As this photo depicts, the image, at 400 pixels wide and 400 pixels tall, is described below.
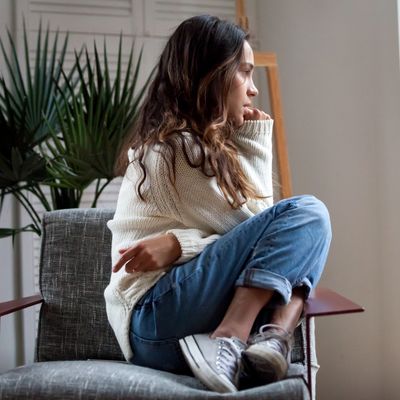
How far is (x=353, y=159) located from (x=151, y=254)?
1.18m

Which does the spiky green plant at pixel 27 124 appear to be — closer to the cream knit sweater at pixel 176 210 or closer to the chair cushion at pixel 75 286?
the chair cushion at pixel 75 286

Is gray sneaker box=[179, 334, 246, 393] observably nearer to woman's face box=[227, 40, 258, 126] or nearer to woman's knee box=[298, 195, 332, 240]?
woman's knee box=[298, 195, 332, 240]

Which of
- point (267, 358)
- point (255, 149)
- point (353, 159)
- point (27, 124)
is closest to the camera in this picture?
point (267, 358)

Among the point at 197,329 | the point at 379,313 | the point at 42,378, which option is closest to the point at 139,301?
the point at 197,329

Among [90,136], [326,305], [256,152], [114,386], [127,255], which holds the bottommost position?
[114,386]

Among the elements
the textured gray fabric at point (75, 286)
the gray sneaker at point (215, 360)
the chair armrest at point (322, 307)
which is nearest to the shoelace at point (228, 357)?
the gray sneaker at point (215, 360)

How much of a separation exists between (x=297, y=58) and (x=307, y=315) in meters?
1.47

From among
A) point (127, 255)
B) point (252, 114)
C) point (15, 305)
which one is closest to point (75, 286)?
point (15, 305)

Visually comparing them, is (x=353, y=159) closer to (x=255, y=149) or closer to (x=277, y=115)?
(x=277, y=115)

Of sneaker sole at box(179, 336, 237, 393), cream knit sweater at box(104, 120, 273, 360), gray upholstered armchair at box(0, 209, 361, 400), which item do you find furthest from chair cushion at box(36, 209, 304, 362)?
sneaker sole at box(179, 336, 237, 393)

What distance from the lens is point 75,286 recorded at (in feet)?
6.68

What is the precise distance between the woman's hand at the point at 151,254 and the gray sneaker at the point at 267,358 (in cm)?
28

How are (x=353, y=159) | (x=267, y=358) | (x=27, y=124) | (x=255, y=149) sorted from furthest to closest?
1. (x=353, y=159)
2. (x=27, y=124)
3. (x=255, y=149)
4. (x=267, y=358)

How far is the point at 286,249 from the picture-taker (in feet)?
5.27
